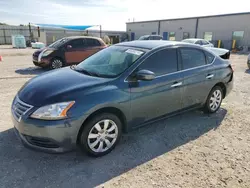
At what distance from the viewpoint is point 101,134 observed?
9.86ft

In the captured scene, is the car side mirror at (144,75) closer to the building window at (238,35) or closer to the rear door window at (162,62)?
the rear door window at (162,62)

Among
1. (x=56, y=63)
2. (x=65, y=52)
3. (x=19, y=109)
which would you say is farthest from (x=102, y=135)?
(x=65, y=52)

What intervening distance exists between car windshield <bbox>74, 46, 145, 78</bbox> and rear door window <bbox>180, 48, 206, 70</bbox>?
930mm

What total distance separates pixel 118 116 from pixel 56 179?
120 centimetres

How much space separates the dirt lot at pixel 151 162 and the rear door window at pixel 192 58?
122 cm

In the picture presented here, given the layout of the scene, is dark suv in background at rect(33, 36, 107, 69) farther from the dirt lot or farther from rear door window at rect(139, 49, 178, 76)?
rear door window at rect(139, 49, 178, 76)

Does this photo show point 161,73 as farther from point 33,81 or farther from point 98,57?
point 33,81

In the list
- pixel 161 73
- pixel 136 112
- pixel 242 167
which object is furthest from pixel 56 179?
pixel 242 167

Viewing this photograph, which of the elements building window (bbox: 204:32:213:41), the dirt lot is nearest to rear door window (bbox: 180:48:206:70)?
the dirt lot

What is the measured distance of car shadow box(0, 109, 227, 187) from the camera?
2.57 meters

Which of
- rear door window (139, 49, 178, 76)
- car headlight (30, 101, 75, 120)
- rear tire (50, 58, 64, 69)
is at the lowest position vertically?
rear tire (50, 58, 64, 69)

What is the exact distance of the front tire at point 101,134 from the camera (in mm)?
2849

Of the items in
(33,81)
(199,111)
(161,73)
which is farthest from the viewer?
(199,111)

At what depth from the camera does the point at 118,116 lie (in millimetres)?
3178
